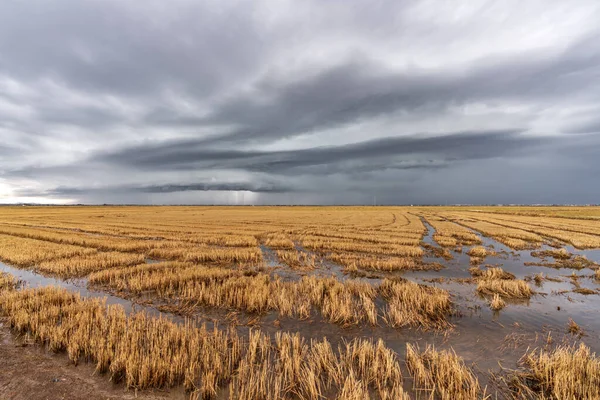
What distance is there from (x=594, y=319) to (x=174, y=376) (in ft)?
45.9

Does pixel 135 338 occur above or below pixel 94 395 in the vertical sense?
above

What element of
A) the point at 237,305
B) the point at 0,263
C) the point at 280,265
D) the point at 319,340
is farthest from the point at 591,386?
the point at 0,263

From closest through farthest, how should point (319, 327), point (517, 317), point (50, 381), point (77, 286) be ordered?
point (50, 381) → point (319, 327) → point (517, 317) → point (77, 286)

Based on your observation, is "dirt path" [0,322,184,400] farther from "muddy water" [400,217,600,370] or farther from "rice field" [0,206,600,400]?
"muddy water" [400,217,600,370]

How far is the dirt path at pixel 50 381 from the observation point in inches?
219

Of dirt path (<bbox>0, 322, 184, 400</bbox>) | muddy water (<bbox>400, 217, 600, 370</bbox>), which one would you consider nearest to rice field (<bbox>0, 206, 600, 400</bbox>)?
muddy water (<bbox>400, 217, 600, 370</bbox>)

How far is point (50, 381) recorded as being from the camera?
5.94 m

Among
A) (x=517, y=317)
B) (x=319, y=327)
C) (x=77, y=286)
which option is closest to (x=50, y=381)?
(x=319, y=327)

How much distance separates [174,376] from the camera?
6.03 m

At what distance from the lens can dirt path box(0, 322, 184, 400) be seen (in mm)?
5559

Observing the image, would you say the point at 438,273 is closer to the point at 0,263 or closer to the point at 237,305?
the point at 237,305

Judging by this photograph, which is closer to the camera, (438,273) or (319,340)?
(319,340)

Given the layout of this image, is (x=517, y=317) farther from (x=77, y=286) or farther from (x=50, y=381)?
(x=77, y=286)

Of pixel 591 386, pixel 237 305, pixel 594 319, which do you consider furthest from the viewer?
pixel 237 305
